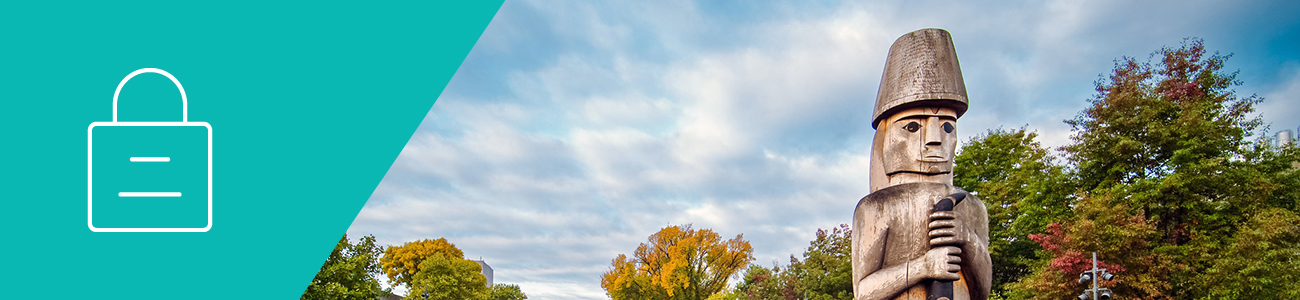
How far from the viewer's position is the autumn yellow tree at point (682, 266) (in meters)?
45.5

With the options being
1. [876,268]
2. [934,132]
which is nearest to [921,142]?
[934,132]

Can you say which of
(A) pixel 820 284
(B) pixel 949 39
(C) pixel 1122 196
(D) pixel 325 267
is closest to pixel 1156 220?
(C) pixel 1122 196

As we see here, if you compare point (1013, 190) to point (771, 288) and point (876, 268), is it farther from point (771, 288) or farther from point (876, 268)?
point (876, 268)

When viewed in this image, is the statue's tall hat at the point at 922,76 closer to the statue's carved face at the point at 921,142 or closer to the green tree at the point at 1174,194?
the statue's carved face at the point at 921,142

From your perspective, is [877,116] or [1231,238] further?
[1231,238]

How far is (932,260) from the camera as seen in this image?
6711mm

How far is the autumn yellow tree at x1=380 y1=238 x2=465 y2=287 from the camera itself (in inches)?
2275

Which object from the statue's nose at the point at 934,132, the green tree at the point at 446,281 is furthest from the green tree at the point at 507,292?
the statue's nose at the point at 934,132

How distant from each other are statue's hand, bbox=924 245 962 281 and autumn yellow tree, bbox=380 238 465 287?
177ft

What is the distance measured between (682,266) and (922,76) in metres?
38.6

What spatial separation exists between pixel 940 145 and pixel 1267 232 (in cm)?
1780

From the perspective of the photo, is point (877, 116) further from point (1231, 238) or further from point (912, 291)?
point (1231, 238)

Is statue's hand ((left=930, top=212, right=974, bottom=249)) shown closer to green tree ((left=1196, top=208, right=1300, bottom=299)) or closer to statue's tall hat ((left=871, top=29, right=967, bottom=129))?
statue's tall hat ((left=871, top=29, right=967, bottom=129))

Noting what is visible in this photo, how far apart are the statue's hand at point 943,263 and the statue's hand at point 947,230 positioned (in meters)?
0.07
